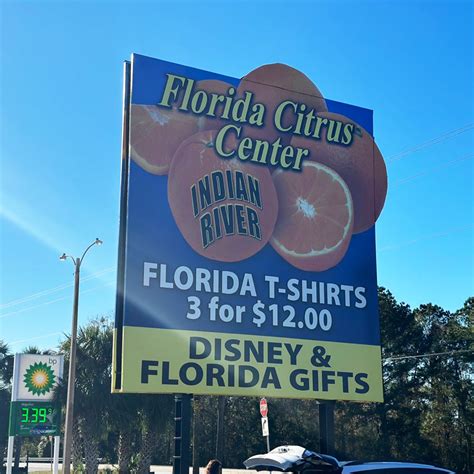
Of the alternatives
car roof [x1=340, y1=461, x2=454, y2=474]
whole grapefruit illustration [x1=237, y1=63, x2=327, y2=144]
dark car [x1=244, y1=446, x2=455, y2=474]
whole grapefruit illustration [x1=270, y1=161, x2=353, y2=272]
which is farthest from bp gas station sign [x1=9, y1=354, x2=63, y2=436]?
car roof [x1=340, y1=461, x2=454, y2=474]

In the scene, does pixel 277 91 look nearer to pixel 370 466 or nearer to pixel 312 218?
pixel 312 218

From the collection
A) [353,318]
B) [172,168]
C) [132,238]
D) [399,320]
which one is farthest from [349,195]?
[399,320]

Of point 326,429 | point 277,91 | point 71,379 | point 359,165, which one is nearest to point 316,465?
point 326,429

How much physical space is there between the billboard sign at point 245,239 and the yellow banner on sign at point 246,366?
0.02 metres

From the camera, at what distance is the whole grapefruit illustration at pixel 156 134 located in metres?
13.4

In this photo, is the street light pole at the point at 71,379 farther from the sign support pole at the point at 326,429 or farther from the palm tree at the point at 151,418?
the sign support pole at the point at 326,429

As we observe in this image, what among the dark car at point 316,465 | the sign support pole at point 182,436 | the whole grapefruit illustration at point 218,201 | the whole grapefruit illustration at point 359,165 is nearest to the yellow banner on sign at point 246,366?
the sign support pole at point 182,436

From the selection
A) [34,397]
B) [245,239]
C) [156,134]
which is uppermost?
[156,134]

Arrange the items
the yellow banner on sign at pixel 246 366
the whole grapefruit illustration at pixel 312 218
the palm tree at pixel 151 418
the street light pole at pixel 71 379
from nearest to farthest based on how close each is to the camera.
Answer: the yellow banner on sign at pixel 246 366, the whole grapefruit illustration at pixel 312 218, the street light pole at pixel 71 379, the palm tree at pixel 151 418

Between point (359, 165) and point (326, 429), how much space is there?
603cm

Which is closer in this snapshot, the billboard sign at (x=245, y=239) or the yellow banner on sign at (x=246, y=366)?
the yellow banner on sign at (x=246, y=366)

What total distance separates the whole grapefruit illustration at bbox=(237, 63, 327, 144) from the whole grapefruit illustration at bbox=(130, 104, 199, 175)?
1617 mm

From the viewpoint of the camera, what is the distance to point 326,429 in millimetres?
14500

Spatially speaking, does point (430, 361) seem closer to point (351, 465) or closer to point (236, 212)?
point (236, 212)
